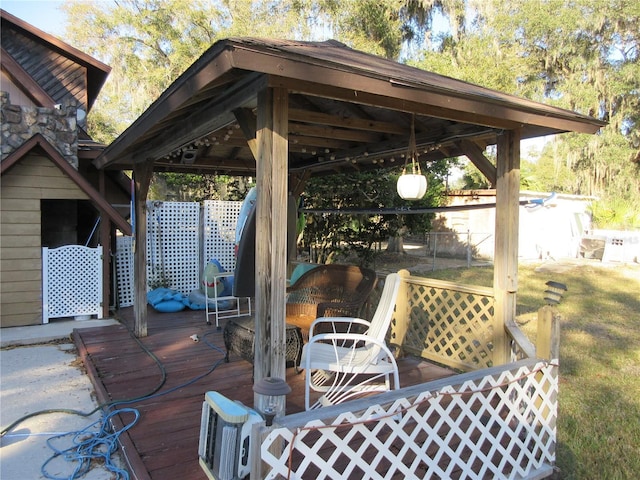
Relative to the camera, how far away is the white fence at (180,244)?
7.34 m

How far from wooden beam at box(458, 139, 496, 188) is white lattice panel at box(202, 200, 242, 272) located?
5423 millimetres

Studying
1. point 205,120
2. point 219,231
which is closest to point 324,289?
point 205,120

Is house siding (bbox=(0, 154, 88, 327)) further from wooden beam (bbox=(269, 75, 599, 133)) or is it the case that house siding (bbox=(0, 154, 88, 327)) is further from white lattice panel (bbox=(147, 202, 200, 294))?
wooden beam (bbox=(269, 75, 599, 133))

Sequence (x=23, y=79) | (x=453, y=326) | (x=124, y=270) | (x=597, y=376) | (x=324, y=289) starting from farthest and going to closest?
(x=23, y=79) < (x=124, y=270) < (x=324, y=289) < (x=597, y=376) < (x=453, y=326)

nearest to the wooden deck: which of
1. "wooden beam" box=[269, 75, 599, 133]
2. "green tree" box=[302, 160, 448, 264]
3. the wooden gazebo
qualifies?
the wooden gazebo

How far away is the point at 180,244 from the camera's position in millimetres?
7914

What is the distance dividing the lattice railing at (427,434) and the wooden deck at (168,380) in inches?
26.9

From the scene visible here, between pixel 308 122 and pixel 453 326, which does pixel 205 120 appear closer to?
pixel 308 122

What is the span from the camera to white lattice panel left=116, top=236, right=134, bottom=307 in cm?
719

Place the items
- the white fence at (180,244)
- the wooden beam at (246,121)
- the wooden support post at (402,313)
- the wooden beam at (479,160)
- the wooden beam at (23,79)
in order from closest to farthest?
the wooden beam at (246,121), the wooden beam at (479,160), the wooden support post at (402,313), the white fence at (180,244), the wooden beam at (23,79)

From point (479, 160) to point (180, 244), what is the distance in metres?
5.73

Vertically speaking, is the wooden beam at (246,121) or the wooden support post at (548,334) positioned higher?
the wooden beam at (246,121)

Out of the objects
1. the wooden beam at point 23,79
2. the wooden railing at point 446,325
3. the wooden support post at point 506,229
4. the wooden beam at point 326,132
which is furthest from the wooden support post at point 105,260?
the wooden support post at point 506,229

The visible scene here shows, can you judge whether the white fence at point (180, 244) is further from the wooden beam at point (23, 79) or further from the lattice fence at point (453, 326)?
the lattice fence at point (453, 326)
